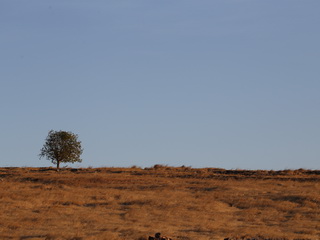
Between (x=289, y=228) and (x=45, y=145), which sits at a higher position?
(x=45, y=145)

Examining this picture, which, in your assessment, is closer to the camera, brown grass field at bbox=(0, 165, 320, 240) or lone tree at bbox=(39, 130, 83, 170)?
brown grass field at bbox=(0, 165, 320, 240)

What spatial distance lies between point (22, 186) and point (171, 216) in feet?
53.3

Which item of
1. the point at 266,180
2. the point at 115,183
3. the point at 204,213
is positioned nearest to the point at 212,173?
the point at 266,180

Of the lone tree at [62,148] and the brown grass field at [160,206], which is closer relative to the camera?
the brown grass field at [160,206]

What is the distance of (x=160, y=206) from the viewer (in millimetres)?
33531

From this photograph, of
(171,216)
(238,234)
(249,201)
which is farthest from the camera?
(249,201)

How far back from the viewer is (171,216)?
30.7 m

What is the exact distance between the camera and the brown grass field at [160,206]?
85.9 ft

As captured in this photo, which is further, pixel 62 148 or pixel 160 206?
pixel 62 148

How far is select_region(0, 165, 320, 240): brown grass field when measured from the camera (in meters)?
26.2

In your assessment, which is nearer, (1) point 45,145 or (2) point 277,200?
(2) point 277,200

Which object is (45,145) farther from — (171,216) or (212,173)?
(171,216)

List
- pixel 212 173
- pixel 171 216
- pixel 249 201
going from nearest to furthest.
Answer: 1. pixel 171 216
2. pixel 249 201
3. pixel 212 173

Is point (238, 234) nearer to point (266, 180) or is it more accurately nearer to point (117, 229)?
point (117, 229)
